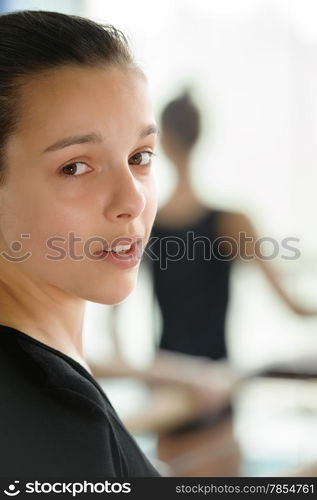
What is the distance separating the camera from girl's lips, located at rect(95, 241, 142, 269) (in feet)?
2.36

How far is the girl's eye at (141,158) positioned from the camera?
73 cm

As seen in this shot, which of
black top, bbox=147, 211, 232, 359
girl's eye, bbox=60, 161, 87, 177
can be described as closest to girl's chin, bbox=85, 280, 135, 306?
girl's eye, bbox=60, 161, 87, 177

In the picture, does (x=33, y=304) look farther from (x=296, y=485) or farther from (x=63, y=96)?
(x=296, y=485)

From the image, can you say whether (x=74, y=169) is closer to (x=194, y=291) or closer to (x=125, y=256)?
(x=125, y=256)

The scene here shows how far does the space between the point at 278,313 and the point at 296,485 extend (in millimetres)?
3026

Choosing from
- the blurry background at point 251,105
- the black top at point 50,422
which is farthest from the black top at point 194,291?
the blurry background at point 251,105

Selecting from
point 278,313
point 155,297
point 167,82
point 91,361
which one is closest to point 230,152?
point 167,82

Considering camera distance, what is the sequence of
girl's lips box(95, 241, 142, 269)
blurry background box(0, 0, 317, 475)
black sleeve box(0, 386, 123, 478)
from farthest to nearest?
blurry background box(0, 0, 317, 475), girl's lips box(95, 241, 142, 269), black sleeve box(0, 386, 123, 478)

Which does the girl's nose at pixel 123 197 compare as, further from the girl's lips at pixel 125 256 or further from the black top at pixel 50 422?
the black top at pixel 50 422

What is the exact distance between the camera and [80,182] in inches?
27.0

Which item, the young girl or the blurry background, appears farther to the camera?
the blurry background

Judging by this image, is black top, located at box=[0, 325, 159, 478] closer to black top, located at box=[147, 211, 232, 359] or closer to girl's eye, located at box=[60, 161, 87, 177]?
girl's eye, located at box=[60, 161, 87, 177]

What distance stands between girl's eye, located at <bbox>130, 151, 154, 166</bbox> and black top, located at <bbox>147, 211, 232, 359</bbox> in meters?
1.32

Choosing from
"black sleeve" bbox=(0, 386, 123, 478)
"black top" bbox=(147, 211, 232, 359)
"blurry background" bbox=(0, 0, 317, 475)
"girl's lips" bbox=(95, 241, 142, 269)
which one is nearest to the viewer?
"black sleeve" bbox=(0, 386, 123, 478)
